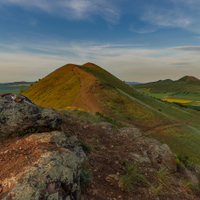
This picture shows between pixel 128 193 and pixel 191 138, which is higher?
pixel 128 193

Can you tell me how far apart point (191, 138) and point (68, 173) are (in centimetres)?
3608

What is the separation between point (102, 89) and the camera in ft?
157

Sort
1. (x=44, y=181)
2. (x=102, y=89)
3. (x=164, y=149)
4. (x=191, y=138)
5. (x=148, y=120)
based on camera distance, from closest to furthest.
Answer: (x=44, y=181), (x=164, y=149), (x=191, y=138), (x=148, y=120), (x=102, y=89)

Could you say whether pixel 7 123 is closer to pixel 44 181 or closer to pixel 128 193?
pixel 44 181

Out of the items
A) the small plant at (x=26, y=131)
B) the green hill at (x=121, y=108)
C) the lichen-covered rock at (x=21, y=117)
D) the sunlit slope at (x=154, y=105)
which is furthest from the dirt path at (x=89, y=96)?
the small plant at (x=26, y=131)

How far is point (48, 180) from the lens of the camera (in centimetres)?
444

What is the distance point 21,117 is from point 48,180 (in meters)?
4.50

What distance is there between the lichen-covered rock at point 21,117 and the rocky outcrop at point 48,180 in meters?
2.56

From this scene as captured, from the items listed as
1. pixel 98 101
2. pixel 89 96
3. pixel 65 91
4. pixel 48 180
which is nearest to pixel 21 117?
pixel 48 180

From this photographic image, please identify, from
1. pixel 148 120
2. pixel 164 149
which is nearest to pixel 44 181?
pixel 164 149

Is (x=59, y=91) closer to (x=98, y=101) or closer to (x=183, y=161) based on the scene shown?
(x=98, y=101)

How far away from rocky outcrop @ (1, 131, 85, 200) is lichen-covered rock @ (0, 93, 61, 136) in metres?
2.56

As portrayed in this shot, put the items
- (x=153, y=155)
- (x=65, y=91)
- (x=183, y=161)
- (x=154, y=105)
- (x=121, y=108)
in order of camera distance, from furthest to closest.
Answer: (x=154, y=105) → (x=65, y=91) → (x=121, y=108) → (x=183, y=161) → (x=153, y=155)

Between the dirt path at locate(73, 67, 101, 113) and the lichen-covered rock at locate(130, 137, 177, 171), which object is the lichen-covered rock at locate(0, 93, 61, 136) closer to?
the lichen-covered rock at locate(130, 137, 177, 171)
